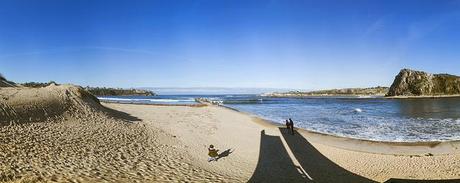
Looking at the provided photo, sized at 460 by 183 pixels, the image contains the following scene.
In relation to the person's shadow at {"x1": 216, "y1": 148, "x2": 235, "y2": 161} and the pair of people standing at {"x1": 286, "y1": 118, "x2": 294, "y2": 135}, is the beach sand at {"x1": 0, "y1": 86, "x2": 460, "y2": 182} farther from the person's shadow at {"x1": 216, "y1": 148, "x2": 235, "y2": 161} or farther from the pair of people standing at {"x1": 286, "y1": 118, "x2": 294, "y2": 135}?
the pair of people standing at {"x1": 286, "y1": 118, "x2": 294, "y2": 135}

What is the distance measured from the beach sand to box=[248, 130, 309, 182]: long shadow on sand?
1.5 inches

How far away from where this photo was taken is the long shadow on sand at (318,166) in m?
13.6

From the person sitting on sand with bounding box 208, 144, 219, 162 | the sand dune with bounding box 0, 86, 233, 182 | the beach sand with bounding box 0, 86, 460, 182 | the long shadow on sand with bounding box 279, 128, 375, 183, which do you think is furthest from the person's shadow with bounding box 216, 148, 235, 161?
the long shadow on sand with bounding box 279, 128, 375, 183

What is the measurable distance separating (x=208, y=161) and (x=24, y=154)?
776 cm

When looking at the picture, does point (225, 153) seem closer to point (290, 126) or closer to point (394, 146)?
point (290, 126)

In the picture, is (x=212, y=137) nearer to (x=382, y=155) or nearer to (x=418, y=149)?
(x=382, y=155)

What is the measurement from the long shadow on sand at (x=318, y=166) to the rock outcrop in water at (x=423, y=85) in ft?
426

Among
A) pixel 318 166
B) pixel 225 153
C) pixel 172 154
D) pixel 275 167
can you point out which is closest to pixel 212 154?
pixel 225 153

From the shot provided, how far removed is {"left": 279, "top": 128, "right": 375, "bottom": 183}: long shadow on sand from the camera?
13555mm

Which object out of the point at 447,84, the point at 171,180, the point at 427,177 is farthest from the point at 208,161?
the point at 447,84

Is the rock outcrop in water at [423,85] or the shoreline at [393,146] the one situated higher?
the rock outcrop in water at [423,85]

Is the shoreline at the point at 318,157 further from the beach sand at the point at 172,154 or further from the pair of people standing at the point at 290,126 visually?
the pair of people standing at the point at 290,126

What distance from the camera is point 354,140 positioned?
23.7 meters

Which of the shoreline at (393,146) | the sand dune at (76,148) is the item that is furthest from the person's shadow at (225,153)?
the shoreline at (393,146)
